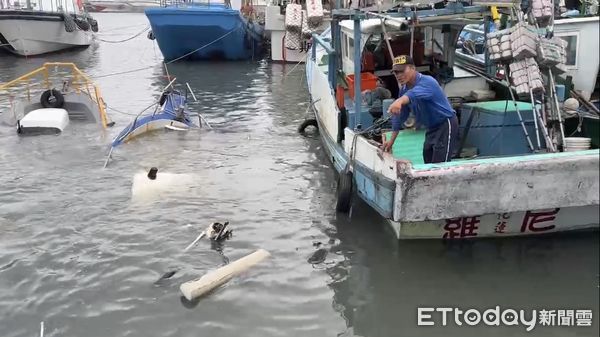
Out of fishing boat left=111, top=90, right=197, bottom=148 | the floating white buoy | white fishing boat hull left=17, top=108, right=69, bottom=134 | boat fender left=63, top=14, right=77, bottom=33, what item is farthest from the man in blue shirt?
boat fender left=63, top=14, right=77, bottom=33

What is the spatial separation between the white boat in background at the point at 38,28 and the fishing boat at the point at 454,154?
79.3 ft

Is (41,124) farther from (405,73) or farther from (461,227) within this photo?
(461,227)

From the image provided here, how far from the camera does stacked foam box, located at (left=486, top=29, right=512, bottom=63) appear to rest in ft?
21.4

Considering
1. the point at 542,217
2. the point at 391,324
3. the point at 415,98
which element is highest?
the point at 415,98

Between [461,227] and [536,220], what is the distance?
0.81 meters

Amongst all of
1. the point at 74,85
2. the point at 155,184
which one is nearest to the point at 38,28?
the point at 74,85

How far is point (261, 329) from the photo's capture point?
571 centimetres

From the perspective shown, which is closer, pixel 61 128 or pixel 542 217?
pixel 542 217

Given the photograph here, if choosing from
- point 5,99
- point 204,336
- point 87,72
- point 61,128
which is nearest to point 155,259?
point 204,336

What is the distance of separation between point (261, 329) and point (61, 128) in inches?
392

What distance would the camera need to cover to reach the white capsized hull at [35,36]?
29.6m

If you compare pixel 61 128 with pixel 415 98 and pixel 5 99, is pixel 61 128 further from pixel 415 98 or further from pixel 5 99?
pixel 415 98

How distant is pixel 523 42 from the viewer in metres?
6.35
